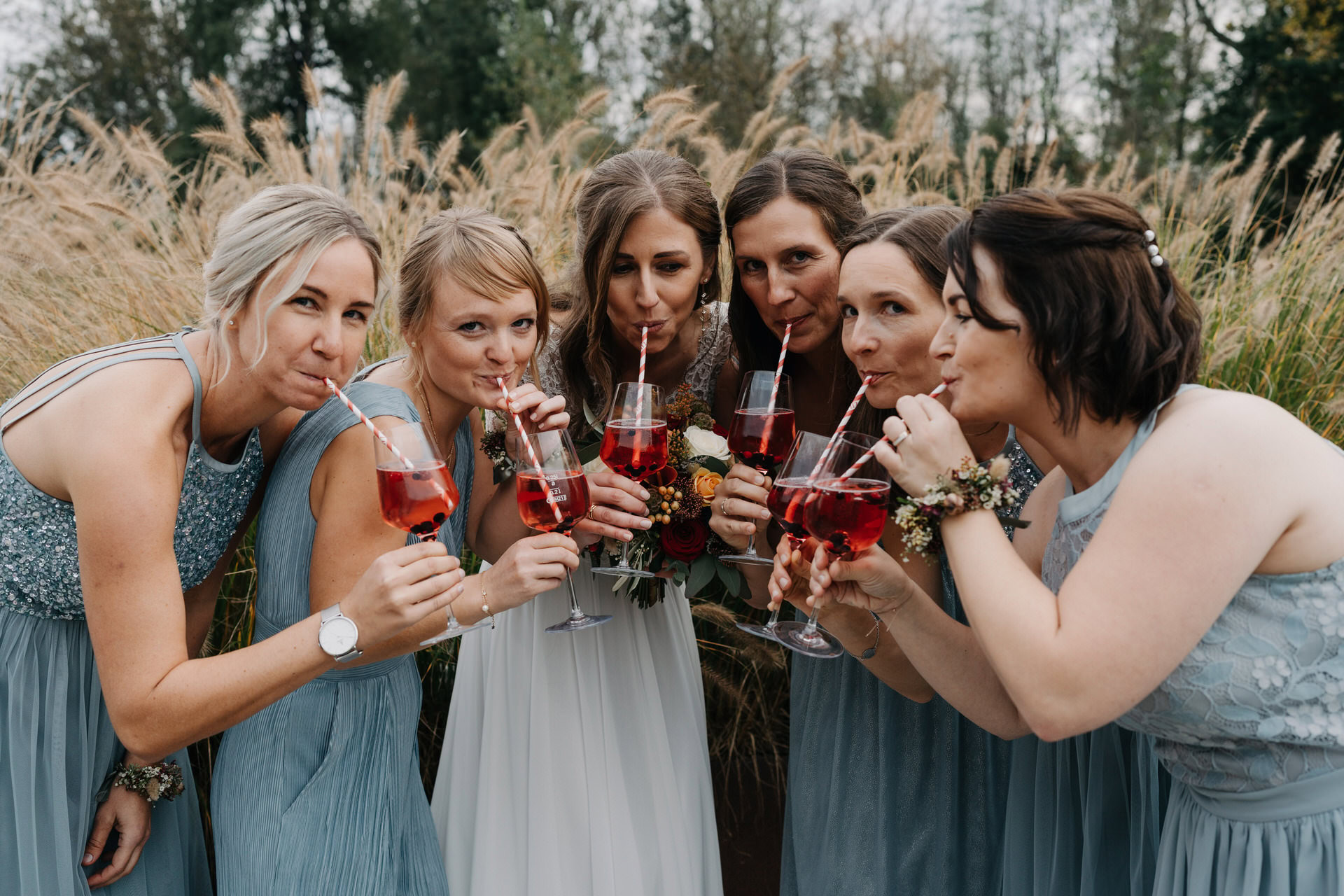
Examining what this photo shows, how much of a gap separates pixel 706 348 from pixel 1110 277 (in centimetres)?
202

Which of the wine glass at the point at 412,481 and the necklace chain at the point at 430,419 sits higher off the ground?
the wine glass at the point at 412,481

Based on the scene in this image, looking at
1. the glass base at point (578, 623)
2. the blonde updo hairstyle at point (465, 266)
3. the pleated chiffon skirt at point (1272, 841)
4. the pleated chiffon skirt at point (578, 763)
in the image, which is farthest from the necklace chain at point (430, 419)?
the pleated chiffon skirt at point (1272, 841)

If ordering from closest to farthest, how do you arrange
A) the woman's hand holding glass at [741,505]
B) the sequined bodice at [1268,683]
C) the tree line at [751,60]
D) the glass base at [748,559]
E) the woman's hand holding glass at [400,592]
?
the sequined bodice at [1268,683] < the woman's hand holding glass at [400,592] < the woman's hand holding glass at [741,505] < the glass base at [748,559] < the tree line at [751,60]

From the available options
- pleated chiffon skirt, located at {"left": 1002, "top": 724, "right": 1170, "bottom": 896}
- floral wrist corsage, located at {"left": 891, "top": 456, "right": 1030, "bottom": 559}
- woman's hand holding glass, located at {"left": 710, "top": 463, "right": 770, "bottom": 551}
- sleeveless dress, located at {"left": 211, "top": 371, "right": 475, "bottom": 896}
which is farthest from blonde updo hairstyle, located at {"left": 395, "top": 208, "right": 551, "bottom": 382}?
pleated chiffon skirt, located at {"left": 1002, "top": 724, "right": 1170, "bottom": 896}

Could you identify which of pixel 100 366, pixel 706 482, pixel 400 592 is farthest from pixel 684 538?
pixel 100 366

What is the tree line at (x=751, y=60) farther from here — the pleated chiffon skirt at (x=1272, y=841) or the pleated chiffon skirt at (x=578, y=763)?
the pleated chiffon skirt at (x=1272, y=841)

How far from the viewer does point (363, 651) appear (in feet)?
7.09

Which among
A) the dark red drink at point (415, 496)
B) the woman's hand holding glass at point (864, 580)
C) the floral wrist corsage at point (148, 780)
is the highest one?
the dark red drink at point (415, 496)

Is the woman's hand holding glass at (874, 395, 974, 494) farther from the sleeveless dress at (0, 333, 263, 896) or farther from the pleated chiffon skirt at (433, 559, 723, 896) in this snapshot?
the sleeveless dress at (0, 333, 263, 896)

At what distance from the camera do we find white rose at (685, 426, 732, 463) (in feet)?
9.31

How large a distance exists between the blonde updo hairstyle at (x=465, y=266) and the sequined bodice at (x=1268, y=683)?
69.6 inches

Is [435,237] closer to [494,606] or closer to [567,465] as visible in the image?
[567,465]

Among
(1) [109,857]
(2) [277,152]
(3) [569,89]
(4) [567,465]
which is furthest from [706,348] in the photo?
(3) [569,89]

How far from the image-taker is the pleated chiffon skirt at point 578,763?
295 centimetres
